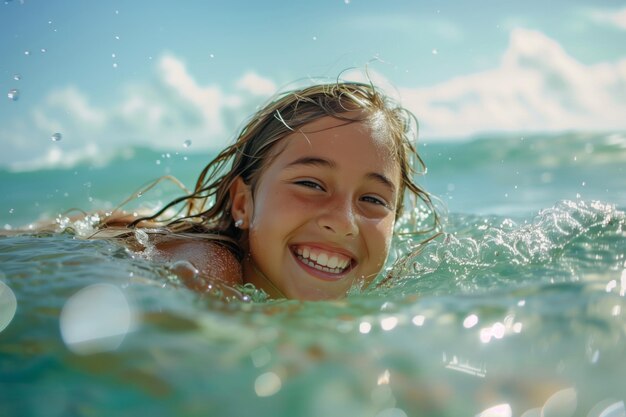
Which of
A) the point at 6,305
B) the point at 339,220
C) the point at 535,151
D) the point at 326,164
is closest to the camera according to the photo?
the point at 6,305

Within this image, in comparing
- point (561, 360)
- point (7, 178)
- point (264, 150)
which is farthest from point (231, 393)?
point (7, 178)

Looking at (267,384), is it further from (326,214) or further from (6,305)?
(326,214)

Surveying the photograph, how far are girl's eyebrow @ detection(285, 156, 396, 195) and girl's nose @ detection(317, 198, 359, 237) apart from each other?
18 cm

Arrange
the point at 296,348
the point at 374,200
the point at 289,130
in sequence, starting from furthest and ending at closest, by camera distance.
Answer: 1. the point at 289,130
2. the point at 374,200
3. the point at 296,348

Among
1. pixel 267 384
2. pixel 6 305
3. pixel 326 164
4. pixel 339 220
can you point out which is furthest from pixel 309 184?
pixel 267 384

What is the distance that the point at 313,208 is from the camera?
270 cm

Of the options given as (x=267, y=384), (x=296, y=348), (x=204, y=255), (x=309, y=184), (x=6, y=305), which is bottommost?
(x=267, y=384)

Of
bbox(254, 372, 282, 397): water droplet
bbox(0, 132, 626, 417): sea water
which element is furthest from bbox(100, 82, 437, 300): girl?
bbox(254, 372, 282, 397): water droplet

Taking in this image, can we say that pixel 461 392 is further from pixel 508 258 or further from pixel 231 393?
pixel 508 258

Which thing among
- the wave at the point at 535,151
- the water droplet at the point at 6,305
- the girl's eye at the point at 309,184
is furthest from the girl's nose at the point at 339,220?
the wave at the point at 535,151

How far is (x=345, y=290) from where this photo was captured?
284cm

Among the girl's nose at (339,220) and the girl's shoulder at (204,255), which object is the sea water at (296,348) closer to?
the girl's shoulder at (204,255)

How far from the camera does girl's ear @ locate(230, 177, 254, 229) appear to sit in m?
3.08

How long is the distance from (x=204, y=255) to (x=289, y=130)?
741 mm
